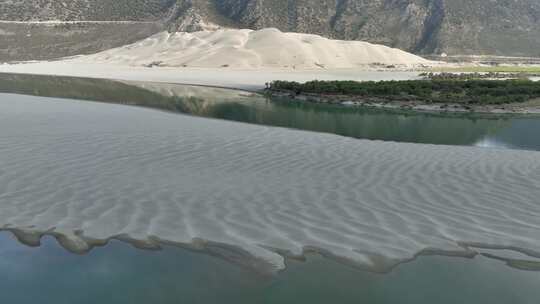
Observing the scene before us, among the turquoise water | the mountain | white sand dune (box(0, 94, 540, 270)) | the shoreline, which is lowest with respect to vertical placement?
the turquoise water

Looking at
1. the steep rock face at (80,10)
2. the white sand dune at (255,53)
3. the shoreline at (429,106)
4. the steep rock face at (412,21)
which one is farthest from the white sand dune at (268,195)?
the steep rock face at (80,10)

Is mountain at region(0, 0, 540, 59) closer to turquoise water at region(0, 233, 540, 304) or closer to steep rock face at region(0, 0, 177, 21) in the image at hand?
steep rock face at region(0, 0, 177, 21)

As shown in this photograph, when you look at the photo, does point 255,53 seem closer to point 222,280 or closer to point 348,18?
point 348,18

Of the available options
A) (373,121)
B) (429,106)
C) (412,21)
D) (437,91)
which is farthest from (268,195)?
(412,21)

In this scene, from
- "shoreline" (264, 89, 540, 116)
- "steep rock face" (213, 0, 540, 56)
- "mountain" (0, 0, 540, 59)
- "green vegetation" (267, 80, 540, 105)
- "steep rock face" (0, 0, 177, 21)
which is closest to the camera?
"shoreline" (264, 89, 540, 116)

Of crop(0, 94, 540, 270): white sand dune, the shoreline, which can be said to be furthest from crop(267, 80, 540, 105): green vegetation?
crop(0, 94, 540, 270): white sand dune

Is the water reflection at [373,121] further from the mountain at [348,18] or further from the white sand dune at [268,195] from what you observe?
the mountain at [348,18]

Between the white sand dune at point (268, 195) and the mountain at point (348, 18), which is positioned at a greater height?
the mountain at point (348, 18)
